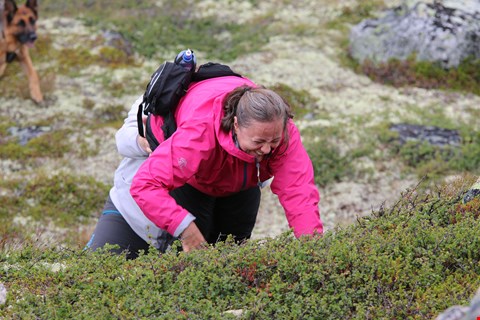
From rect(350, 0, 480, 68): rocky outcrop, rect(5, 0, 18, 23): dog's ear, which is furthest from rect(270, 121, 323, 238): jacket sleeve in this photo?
rect(5, 0, 18, 23): dog's ear

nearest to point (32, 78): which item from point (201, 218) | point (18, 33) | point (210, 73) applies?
point (18, 33)

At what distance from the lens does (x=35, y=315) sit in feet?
18.0

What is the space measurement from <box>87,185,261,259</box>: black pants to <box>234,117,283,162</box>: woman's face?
4.28ft

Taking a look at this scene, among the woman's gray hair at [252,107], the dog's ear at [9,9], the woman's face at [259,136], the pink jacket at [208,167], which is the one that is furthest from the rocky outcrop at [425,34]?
the woman's face at [259,136]

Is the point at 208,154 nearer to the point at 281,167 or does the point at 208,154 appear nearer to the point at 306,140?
the point at 281,167

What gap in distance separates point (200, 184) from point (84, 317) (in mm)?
2347

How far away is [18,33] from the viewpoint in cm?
1688

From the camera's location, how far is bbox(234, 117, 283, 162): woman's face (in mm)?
6234

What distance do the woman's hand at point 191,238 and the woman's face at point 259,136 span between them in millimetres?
947

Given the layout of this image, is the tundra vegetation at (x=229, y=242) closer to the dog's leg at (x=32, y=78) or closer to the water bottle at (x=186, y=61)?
the dog's leg at (x=32, y=78)

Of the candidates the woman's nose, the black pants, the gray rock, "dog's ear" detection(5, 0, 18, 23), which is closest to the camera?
the woman's nose

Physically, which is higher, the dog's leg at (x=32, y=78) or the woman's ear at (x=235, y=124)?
the woman's ear at (x=235, y=124)

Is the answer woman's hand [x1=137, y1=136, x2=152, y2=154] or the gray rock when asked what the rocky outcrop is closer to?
the gray rock

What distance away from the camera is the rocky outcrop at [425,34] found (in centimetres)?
1703
